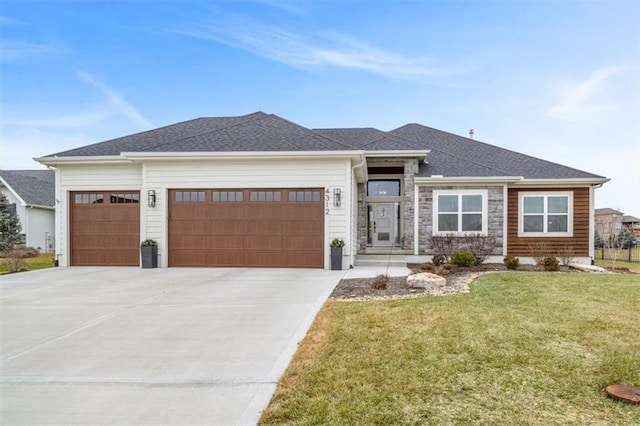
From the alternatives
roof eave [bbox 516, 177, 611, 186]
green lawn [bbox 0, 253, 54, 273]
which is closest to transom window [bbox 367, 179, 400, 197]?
roof eave [bbox 516, 177, 611, 186]

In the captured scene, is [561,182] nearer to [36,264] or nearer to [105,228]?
[105,228]

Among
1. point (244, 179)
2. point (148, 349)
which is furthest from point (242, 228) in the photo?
point (148, 349)

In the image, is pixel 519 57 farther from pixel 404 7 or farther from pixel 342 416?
pixel 342 416

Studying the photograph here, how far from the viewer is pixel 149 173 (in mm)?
11844

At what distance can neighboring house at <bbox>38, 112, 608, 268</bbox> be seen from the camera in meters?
11.5

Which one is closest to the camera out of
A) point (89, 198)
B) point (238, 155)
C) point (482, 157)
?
point (238, 155)

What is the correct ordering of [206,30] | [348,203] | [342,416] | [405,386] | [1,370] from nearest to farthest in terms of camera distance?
[342,416] < [405,386] < [1,370] < [348,203] < [206,30]

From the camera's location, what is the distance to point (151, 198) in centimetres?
1174

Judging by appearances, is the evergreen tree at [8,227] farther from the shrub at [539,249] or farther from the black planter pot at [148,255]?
the shrub at [539,249]

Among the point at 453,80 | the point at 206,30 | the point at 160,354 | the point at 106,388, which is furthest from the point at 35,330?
the point at 453,80

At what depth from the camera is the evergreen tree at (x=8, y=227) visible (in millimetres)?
17983

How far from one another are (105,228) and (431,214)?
1144 cm

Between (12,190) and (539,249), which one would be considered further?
(12,190)

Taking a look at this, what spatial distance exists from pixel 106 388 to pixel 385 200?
12.7 meters
